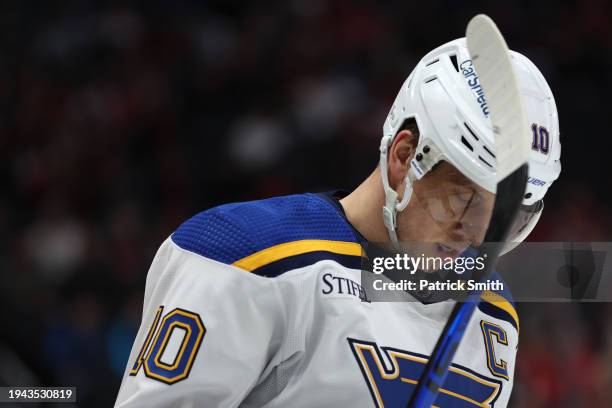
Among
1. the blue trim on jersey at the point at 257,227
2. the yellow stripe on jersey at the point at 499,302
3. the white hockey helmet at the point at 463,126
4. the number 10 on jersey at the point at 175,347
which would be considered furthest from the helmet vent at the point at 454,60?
the number 10 on jersey at the point at 175,347

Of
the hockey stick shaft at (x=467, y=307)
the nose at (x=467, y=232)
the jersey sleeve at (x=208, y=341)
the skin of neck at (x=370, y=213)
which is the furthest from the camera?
the skin of neck at (x=370, y=213)

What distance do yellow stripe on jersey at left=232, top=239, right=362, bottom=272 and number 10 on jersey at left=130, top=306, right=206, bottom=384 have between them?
14cm

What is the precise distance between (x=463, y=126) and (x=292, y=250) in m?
0.40

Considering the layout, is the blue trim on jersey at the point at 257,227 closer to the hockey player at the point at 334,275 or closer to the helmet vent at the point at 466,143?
the hockey player at the point at 334,275

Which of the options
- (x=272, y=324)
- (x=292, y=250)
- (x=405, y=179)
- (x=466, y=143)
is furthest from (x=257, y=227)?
(x=466, y=143)

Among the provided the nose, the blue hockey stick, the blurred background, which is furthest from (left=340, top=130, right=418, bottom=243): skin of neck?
the blurred background

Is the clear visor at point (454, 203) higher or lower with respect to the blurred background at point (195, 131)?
higher

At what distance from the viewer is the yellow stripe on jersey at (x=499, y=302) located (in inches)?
87.0

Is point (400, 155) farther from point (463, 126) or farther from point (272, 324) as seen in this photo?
point (272, 324)

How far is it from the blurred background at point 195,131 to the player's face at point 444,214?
3.12 m

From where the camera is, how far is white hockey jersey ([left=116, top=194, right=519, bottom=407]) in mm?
1808

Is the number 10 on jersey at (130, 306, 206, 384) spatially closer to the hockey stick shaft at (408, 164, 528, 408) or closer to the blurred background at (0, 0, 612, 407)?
the hockey stick shaft at (408, 164, 528, 408)

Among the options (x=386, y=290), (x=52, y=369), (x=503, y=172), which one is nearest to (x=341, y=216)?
(x=386, y=290)

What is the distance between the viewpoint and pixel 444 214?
1.94 m
